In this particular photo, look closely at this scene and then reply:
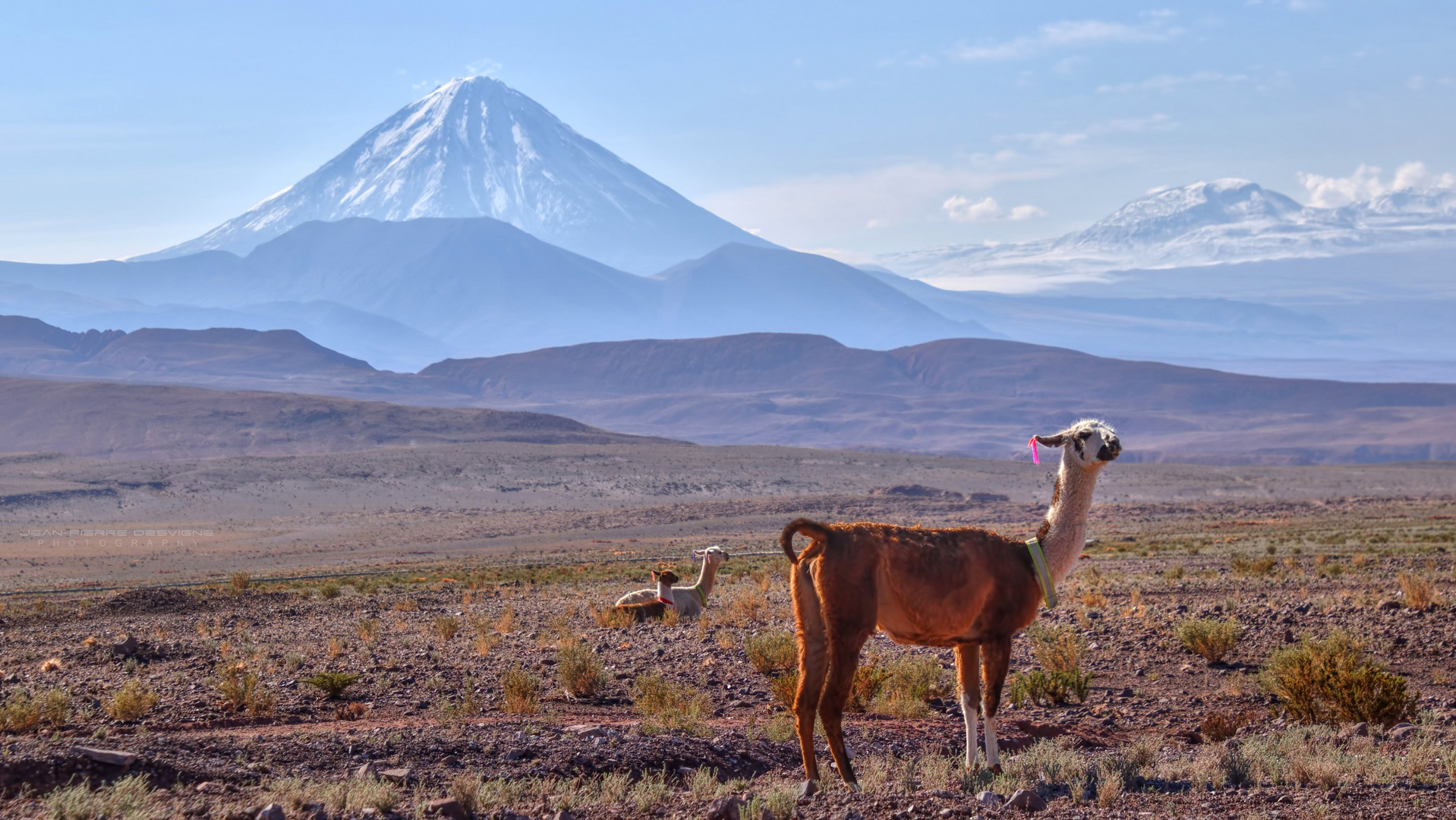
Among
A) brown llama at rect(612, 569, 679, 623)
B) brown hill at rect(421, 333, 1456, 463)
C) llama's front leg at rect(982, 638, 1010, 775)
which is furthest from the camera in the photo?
brown hill at rect(421, 333, 1456, 463)

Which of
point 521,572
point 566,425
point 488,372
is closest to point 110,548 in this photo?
point 521,572

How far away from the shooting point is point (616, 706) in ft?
34.3

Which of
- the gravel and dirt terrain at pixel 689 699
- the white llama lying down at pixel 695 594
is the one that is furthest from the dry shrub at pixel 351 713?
the white llama lying down at pixel 695 594

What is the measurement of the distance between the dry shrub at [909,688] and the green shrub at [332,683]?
15.4ft

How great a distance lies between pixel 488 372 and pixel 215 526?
125 meters

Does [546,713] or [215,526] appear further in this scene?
[215,526]

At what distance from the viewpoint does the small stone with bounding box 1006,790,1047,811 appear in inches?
243

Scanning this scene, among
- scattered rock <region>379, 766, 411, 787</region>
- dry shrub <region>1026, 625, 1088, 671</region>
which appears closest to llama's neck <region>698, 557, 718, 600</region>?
dry shrub <region>1026, 625, 1088, 671</region>

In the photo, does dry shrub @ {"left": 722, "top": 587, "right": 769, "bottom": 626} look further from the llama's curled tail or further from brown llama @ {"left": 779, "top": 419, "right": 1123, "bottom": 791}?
the llama's curled tail

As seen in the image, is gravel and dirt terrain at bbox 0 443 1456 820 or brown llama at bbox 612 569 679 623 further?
brown llama at bbox 612 569 679 623

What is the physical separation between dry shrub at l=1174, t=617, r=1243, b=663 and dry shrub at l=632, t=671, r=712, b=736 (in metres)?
5.11

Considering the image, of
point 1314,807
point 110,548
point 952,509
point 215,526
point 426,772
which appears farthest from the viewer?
point 952,509

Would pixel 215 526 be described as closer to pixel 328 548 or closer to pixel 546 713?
pixel 328 548

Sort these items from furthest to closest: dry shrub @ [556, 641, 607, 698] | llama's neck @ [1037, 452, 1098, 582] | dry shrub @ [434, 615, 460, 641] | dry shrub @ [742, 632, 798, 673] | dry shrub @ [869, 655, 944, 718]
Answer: dry shrub @ [434, 615, 460, 641] → dry shrub @ [742, 632, 798, 673] → dry shrub @ [556, 641, 607, 698] → dry shrub @ [869, 655, 944, 718] → llama's neck @ [1037, 452, 1098, 582]
